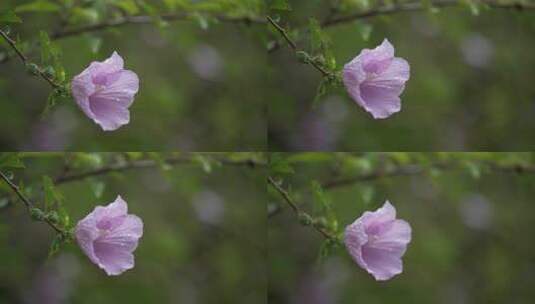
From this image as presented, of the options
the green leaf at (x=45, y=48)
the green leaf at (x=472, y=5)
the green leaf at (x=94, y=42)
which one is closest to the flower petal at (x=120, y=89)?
the green leaf at (x=45, y=48)

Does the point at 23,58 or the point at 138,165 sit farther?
the point at 138,165

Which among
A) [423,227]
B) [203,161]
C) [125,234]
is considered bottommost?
[423,227]

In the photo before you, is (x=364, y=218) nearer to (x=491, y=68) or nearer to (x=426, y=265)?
(x=426, y=265)

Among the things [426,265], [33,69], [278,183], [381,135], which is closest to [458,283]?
[426,265]

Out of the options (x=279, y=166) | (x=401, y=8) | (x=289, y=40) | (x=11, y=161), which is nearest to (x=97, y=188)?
(x=11, y=161)

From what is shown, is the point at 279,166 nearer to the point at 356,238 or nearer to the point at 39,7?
the point at 356,238

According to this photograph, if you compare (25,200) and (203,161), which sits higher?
(25,200)
